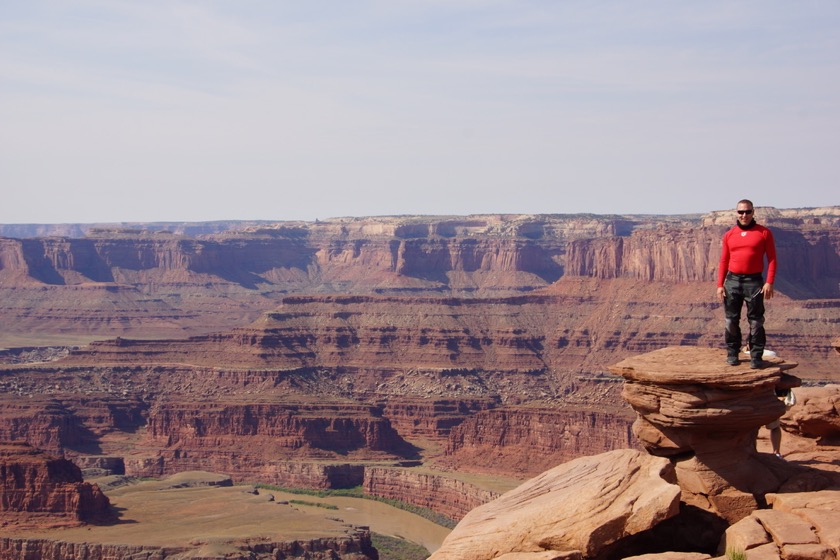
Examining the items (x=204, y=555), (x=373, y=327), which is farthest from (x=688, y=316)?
(x=204, y=555)

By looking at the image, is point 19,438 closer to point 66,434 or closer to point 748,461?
point 66,434

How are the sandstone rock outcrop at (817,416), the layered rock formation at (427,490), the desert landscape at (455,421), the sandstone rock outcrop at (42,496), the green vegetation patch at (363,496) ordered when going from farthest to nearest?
the green vegetation patch at (363,496) < the layered rock formation at (427,490) < the sandstone rock outcrop at (42,496) < the sandstone rock outcrop at (817,416) < the desert landscape at (455,421)

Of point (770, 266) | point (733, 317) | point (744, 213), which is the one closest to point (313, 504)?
point (733, 317)

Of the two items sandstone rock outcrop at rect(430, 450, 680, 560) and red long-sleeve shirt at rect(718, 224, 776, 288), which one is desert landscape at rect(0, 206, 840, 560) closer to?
sandstone rock outcrop at rect(430, 450, 680, 560)

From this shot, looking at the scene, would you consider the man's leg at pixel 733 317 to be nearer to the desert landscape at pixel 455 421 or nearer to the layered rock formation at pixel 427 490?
the desert landscape at pixel 455 421

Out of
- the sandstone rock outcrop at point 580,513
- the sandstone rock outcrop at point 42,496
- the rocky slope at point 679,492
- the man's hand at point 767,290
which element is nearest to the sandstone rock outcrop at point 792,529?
the rocky slope at point 679,492

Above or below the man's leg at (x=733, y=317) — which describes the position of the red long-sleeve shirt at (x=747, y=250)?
above
